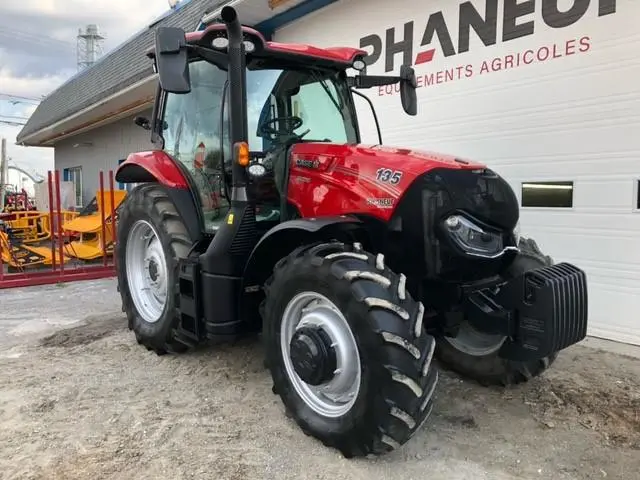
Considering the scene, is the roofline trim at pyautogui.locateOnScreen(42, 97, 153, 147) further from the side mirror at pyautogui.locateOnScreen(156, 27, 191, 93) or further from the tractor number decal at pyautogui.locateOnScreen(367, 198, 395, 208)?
the tractor number decal at pyautogui.locateOnScreen(367, 198, 395, 208)

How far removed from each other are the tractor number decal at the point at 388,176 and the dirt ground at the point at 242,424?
1.44 meters

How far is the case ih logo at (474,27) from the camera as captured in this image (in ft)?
16.9

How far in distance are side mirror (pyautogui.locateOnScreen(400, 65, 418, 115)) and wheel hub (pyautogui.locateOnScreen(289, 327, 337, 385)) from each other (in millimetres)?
2249

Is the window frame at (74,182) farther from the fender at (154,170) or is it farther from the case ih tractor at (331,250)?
the case ih tractor at (331,250)

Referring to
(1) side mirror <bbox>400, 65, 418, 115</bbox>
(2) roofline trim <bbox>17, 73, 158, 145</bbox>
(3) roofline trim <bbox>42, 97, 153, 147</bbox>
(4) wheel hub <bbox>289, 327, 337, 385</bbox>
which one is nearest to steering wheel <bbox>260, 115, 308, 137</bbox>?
(1) side mirror <bbox>400, 65, 418, 115</bbox>

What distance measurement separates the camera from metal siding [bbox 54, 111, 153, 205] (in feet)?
51.9

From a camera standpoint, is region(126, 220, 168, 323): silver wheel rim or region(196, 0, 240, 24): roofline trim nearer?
region(126, 220, 168, 323): silver wheel rim

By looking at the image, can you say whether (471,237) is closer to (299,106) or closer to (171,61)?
(299,106)

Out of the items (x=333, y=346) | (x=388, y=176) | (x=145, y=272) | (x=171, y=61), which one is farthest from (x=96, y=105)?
(x=333, y=346)

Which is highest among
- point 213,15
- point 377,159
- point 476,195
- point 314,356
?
point 213,15

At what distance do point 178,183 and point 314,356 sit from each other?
2.04 meters

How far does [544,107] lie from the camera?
5.41 metres

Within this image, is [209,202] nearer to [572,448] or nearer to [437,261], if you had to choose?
[437,261]

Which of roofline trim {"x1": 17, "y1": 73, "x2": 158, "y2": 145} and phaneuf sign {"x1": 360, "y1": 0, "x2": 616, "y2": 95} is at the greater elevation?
roofline trim {"x1": 17, "y1": 73, "x2": 158, "y2": 145}
